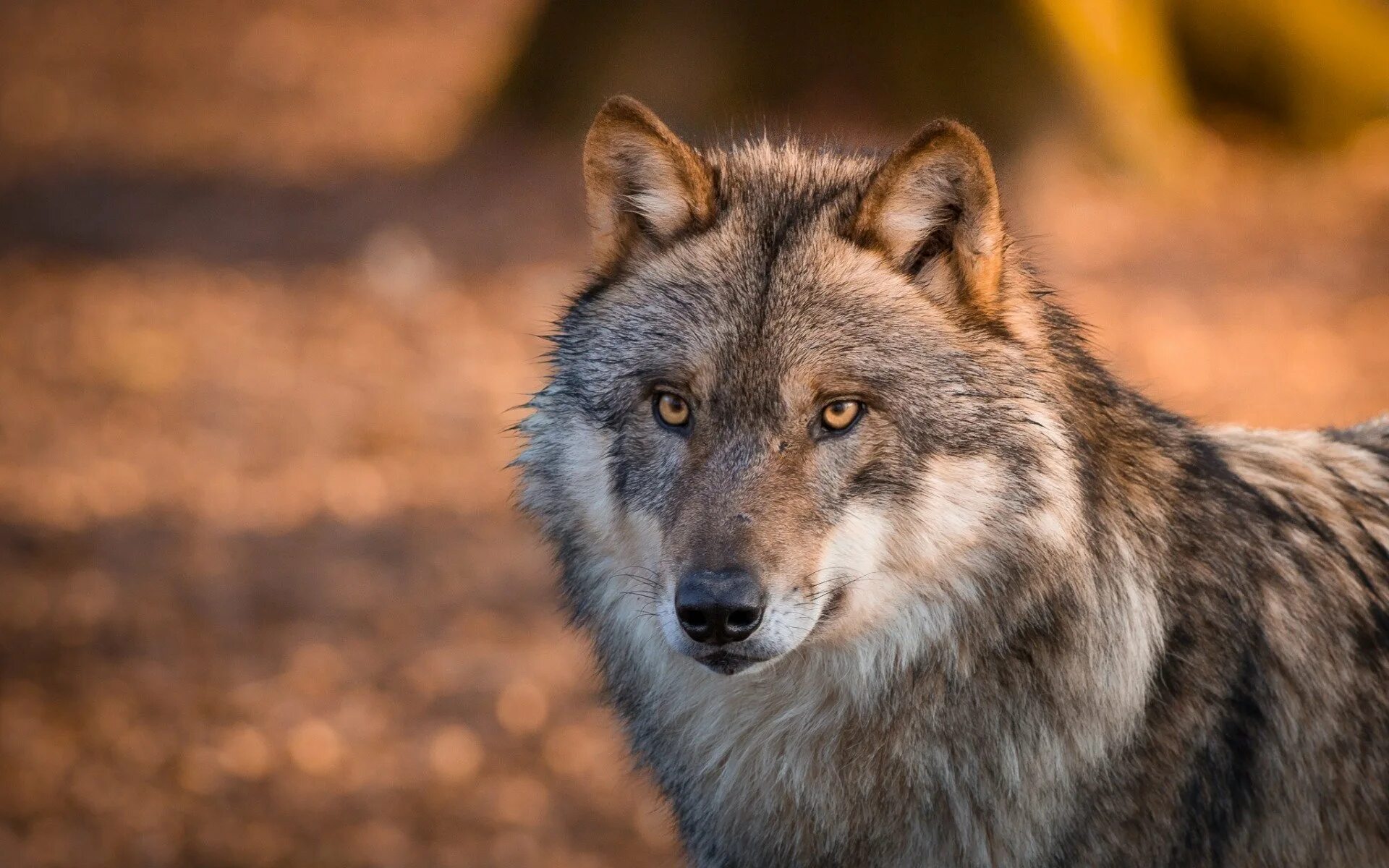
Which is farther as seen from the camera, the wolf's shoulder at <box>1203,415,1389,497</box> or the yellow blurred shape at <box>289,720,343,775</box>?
the yellow blurred shape at <box>289,720,343,775</box>

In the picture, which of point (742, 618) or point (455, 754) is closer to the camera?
point (742, 618)

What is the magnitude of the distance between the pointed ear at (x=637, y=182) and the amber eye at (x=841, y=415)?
66 centimetres

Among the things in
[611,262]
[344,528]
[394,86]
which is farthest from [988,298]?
[394,86]

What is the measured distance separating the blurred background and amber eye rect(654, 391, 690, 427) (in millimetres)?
1547

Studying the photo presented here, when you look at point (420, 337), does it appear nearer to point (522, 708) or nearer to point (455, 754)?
point (522, 708)

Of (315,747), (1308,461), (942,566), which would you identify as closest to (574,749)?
(315,747)

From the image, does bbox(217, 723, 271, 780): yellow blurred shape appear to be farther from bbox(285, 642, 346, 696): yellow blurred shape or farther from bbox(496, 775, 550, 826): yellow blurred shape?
bbox(496, 775, 550, 826): yellow blurred shape

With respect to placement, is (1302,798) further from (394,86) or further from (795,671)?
(394,86)

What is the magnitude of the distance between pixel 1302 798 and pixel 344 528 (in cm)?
569

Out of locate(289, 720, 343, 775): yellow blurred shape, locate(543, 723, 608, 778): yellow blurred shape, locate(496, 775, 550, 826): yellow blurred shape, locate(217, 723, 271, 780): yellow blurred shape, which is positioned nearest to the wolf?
locate(496, 775, 550, 826): yellow blurred shape

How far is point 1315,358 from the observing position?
29.0ft

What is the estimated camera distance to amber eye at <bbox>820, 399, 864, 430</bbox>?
123 inches

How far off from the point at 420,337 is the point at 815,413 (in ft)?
23.1

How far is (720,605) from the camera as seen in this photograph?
9.30ft
